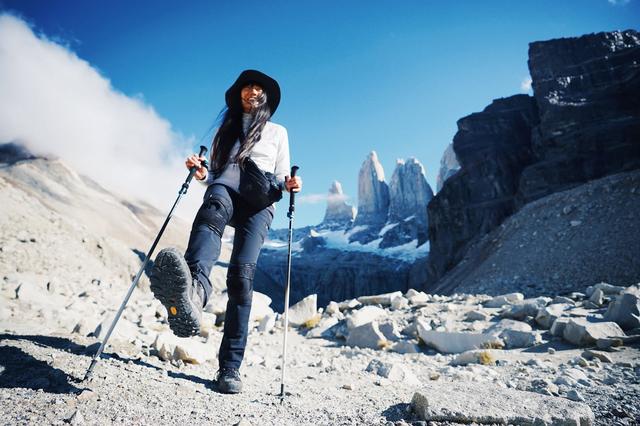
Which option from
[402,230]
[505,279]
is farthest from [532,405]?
[402,230]

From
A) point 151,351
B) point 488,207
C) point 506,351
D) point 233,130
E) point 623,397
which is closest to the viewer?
point 623,397

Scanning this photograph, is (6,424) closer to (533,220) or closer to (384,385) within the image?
(384,385)

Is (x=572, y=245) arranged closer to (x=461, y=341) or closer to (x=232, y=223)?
(x=461, y=341)

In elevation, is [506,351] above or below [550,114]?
below

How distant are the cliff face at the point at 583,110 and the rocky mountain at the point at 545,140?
11 cm

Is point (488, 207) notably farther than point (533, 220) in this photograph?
Yes

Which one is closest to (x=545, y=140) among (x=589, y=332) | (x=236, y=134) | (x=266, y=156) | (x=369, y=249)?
(x=589, y=332)

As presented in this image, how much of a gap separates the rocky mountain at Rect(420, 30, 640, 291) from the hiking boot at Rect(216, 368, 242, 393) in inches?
1393

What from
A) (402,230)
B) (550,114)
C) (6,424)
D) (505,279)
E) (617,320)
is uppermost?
(402,230)

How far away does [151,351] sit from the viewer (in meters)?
3.87

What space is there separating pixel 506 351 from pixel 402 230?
138m

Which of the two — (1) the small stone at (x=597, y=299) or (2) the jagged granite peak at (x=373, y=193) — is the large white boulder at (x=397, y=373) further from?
(2) the jagged granite peak at (x=373, y=193)

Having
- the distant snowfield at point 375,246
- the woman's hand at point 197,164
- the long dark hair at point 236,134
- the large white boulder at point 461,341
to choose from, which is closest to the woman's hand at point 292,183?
the long dark hair at point 236,134

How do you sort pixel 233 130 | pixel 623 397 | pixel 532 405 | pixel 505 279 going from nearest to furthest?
pixel 532 405, pixel 623 397, pixel 233 130, pixel 505 279
